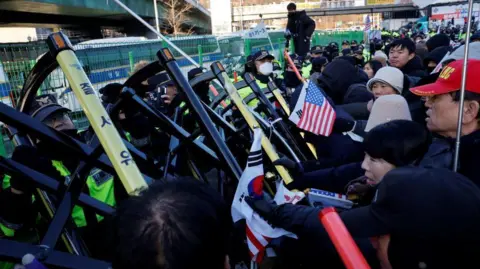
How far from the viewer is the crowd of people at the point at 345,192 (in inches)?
39.3

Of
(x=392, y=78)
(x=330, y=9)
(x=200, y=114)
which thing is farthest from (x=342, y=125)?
(x=330, y=9)

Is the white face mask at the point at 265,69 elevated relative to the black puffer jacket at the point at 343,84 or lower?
elevated

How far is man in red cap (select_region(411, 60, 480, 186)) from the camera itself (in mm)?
1944

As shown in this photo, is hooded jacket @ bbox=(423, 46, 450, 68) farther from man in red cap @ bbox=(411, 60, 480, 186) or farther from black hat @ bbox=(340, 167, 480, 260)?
black hat @ bbox=(340, 167, 480, 260)

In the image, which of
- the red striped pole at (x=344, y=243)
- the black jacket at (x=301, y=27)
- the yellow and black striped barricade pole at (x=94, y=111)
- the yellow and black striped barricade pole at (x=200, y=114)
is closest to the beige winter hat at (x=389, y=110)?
the yellow and black striped barricade pole at (x=200, y=114)

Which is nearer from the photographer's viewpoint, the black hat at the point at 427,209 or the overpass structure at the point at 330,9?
the black hat at the point at 427,209

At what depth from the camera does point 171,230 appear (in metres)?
0.96

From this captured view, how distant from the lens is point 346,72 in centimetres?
497

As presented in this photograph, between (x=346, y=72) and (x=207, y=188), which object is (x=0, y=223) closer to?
(x=207, y=188)

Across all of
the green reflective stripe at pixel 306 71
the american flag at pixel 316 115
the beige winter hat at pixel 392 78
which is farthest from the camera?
the green reflective stripe at pixel 306 71

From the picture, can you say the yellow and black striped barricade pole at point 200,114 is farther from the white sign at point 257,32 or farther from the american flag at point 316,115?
the white sign at point 257,32

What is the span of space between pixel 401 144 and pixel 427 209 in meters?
0.92

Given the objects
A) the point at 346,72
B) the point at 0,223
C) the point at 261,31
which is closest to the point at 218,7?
the point at 261,31

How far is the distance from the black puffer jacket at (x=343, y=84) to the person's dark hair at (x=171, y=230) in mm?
3976
